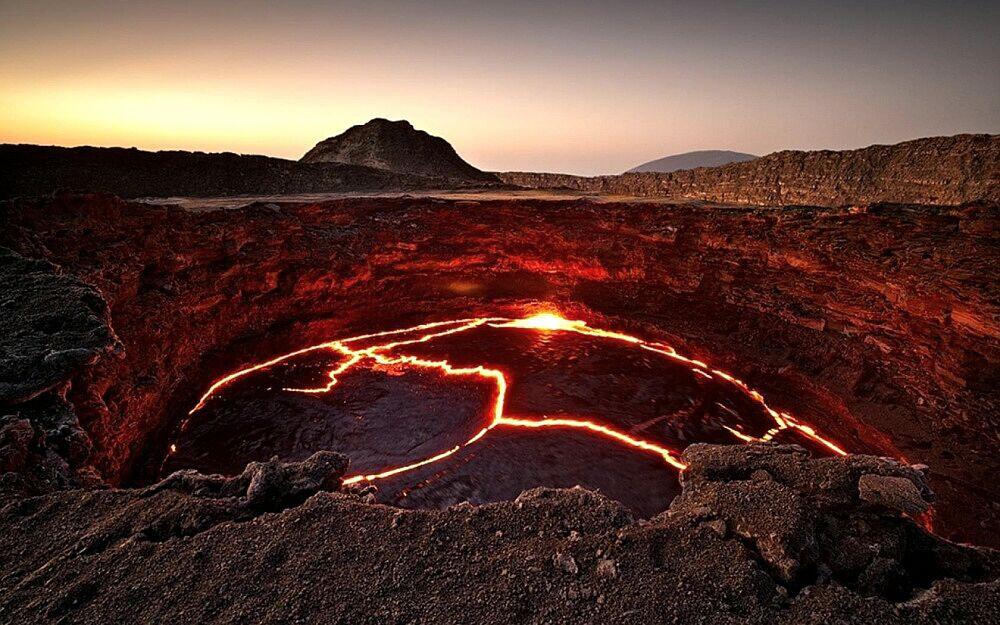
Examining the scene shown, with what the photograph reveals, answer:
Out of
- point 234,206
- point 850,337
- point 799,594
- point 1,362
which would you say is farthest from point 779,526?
point 234,206

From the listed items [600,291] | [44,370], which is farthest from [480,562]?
[600,291]

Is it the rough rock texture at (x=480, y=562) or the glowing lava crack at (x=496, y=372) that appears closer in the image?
the rough rock texture at (x=480, y=562)

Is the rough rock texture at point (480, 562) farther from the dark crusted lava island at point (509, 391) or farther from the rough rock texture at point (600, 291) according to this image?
the rough rock texture at point (600, 291)

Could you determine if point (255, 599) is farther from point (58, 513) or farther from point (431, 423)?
point (431, 423)

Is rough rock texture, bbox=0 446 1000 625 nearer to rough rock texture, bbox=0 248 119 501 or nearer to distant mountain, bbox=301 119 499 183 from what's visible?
rough rock texture, bbox=0 248 119 501

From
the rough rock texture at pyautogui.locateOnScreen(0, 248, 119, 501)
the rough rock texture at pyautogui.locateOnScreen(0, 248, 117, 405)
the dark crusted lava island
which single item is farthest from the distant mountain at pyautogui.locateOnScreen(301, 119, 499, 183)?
the rough rock texture at pyautogui.locateOnScreen(0, 248, 119, 501)

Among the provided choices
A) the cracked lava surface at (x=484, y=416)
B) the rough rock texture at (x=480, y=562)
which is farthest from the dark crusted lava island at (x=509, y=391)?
the cracked lava surface at (x=484, y=416)
